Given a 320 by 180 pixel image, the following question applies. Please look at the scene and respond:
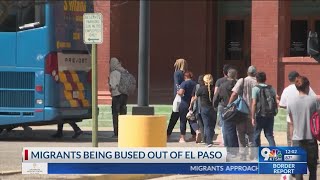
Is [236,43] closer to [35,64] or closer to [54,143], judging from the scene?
[35,64]

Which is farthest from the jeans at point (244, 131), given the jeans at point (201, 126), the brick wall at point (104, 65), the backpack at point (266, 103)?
the brick wall at point (104, 65)

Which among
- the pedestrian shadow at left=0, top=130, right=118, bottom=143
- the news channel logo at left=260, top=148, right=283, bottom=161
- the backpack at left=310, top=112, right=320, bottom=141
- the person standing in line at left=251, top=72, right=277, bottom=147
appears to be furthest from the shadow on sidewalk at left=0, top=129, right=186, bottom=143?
the news channel logo at left=260, top=148, right=283, bottom=161

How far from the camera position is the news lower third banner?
9.58 meters

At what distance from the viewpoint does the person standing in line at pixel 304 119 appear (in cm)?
1064

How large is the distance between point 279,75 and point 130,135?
392 inches

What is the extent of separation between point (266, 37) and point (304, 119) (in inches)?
427

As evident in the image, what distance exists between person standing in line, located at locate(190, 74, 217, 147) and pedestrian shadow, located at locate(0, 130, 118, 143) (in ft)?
8.96

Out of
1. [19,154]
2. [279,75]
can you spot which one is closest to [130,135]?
[19,154]

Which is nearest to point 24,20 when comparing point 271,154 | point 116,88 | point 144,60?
point 116,88

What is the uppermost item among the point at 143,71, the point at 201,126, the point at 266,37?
the point at 266,37

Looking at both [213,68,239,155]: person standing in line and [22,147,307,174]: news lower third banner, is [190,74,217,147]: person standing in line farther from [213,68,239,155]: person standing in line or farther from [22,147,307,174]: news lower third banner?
[22,147,307,174]: news lower third banner

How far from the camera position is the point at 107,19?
2248cm

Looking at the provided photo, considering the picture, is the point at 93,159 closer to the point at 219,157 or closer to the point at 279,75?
the point at 219,157

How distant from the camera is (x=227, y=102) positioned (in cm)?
1430
